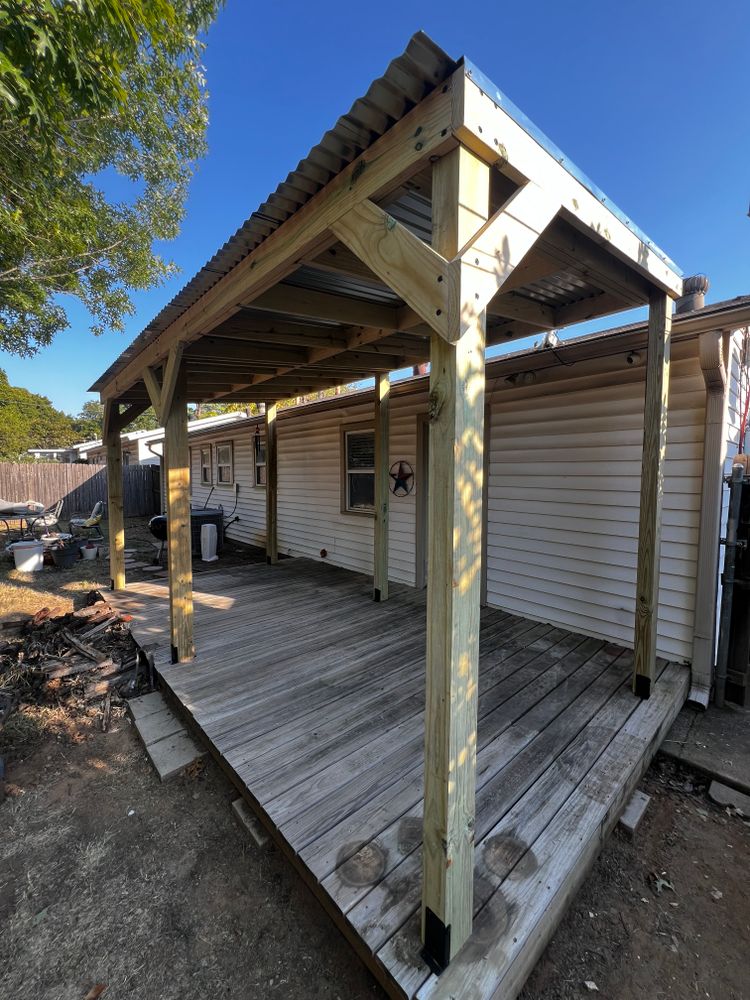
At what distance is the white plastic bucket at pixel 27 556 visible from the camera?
23.0 feet

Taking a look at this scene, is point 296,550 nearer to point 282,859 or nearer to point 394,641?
point 394,641

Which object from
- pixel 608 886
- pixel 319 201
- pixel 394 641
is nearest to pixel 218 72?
pixel 319 201

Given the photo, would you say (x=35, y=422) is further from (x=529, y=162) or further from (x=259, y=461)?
(x=529, y=162)

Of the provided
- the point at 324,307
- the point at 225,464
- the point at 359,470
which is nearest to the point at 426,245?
the point at 324,307

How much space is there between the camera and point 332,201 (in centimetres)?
A: 166

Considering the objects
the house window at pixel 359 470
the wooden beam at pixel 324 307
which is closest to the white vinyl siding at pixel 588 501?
the wooden beam at pixel 324 307

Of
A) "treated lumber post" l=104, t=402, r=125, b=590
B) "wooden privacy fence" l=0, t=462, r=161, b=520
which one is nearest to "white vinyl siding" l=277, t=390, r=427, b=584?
"treated lumber post" l=104, t=402, r=125, b=590

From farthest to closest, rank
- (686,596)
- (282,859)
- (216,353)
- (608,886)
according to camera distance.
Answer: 1. (216,353)
2. (686,596)
3. (282,859)
4. (608,886)

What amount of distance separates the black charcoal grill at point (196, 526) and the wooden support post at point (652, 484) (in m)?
7.21

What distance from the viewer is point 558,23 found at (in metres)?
4.28

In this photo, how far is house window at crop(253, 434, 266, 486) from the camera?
345 inches

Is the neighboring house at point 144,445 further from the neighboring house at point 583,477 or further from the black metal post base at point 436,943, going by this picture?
the black metal post base at point 436,943

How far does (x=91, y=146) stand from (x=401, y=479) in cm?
652

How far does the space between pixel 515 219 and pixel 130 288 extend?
928 centimetres
